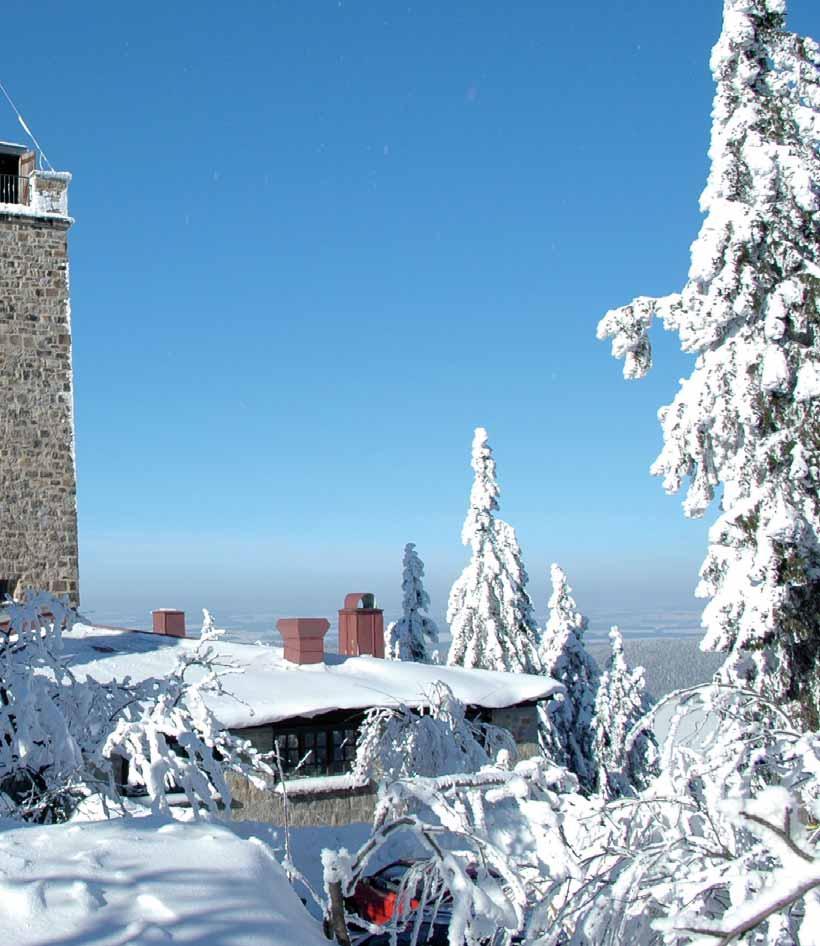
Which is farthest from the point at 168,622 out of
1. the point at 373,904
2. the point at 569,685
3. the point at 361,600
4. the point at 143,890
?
the point at 143,890

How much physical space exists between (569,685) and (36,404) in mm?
21105

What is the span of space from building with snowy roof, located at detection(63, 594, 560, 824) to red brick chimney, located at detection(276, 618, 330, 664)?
0.02m

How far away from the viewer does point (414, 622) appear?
3556cm

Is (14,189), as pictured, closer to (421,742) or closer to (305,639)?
(305,639)

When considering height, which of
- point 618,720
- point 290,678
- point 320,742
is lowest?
point 618,720

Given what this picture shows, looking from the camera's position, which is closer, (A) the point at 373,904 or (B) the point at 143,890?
(B) the point at 143,890

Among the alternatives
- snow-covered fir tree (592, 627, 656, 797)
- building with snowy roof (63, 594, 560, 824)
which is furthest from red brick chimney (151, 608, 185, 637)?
snow-covered fir tree (592, 627, 656, 797)

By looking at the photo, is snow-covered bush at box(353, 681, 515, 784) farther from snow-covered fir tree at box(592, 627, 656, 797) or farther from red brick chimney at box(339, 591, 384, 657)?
snow-covered fir tree at box(592, 627, 656, 797)

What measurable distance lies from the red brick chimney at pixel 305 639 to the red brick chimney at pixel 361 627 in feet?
8.41

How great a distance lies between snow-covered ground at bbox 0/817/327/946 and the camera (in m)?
3.23

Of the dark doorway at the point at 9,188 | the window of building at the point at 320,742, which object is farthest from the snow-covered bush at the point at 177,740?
the dark doorway at the point at 9,188

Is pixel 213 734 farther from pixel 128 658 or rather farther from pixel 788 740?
pixel 128 658

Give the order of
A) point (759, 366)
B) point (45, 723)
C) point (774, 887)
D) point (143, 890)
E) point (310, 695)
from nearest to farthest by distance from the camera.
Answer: point (774, 887) < point (143, 890) < point (45, 723) < point (759, 366) < point (310, 695)

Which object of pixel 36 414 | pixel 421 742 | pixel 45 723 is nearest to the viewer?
pixel 45 723
